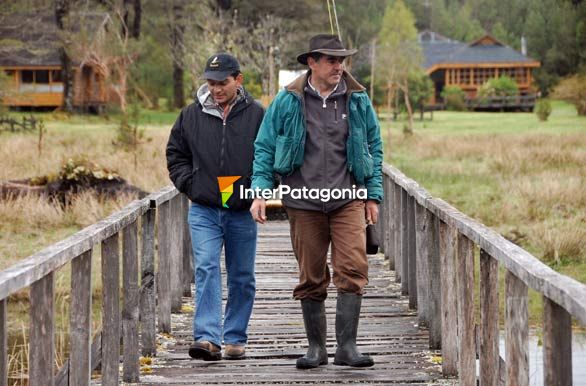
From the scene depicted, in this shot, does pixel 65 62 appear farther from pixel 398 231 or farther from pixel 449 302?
pixel 449 302

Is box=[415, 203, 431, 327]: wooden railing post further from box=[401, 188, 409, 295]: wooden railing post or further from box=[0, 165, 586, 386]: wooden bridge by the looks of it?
box=[401, 188, 409, 295]: wooden railing post

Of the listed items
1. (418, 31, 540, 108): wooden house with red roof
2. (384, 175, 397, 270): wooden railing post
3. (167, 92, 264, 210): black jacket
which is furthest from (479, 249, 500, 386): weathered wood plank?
(418, 31, 540, 108): wooden house with red roof

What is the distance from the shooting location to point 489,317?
511 cm

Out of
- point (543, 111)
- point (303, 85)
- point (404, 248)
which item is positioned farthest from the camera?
point (543, 111)

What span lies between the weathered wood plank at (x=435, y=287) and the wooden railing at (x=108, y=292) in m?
1.61

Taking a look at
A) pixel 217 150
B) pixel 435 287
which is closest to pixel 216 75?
pixel 217 150

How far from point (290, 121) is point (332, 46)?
0.44 m

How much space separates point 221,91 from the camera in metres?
6.67

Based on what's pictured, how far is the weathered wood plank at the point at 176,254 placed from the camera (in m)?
8.09

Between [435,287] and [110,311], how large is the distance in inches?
87.7

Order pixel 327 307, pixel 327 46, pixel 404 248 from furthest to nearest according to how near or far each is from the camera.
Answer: pixel 404 248
pixel 327 307
pixel 327 46

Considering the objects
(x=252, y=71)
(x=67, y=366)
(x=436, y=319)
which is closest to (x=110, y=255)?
(x=67, y=366)

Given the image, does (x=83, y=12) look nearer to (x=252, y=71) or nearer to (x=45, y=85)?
(x=45, y=85)

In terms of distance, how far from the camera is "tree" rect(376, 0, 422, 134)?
57.0 m
